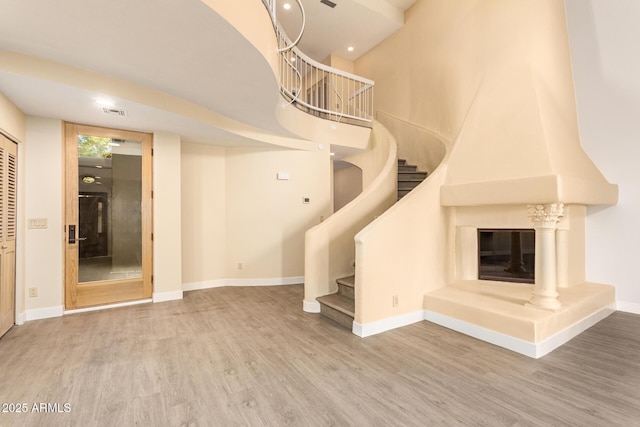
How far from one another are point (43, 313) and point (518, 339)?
5630 millimetres

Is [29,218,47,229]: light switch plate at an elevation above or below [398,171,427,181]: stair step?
below

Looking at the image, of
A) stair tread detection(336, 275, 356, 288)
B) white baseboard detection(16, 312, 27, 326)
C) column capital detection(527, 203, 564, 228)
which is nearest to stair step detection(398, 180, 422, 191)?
stair tread detection(336, 275, 356, 288)

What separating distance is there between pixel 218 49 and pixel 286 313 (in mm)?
3204

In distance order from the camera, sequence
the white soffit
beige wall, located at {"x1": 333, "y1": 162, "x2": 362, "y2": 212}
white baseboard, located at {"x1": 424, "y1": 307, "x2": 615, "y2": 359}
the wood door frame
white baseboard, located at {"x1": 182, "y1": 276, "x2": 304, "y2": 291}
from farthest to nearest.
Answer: beige wall, located at {"x1": 333, "y1": 162, "x2": 362, "y2": 212}, the white soffit, white baseboard, located at {"x1": 182, "y1": 276, "x2": 304, "y2": 291}, the wood door frame, white baseboard, located at {"x1": 424, "y1": 307, "x2": 615, "y2": 359}

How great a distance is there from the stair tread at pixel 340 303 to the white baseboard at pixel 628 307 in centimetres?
382

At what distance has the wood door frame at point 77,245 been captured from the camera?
3.94 m

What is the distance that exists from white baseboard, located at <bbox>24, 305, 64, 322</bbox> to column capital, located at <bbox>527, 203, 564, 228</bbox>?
5922 millimetres

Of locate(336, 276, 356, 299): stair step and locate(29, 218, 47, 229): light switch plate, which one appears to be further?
locate(336, 276, 356, 299): stair step

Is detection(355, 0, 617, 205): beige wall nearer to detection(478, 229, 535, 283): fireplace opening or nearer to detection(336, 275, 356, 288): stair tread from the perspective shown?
detection(478, 229, 535, 283): fireplace opening

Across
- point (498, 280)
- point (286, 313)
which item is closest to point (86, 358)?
point (286, 313)

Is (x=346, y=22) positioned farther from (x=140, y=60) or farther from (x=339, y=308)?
A: (x=339, y=308)

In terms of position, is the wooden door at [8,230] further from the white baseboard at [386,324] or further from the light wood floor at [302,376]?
the white baseboard at [386,324]

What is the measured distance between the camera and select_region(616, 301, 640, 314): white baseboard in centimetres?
399

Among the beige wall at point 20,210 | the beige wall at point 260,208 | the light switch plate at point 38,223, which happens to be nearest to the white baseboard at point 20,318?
the beige wall at point 20,210
